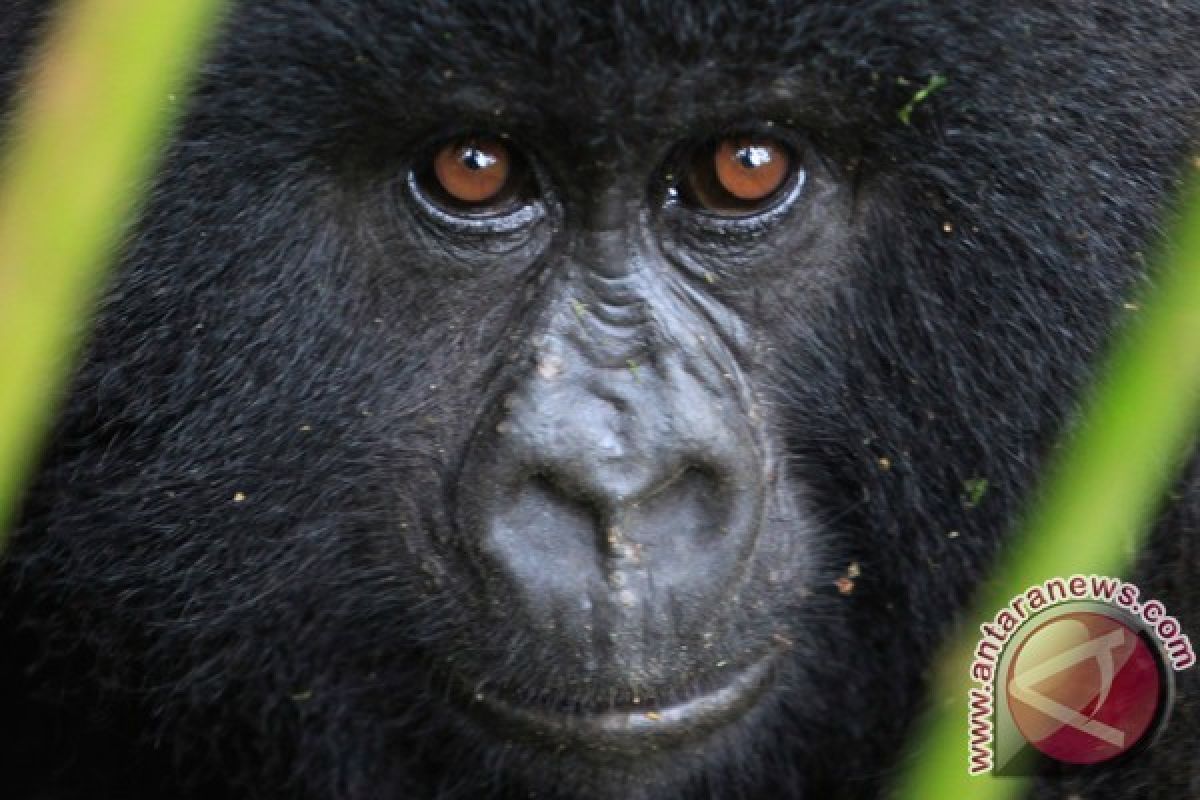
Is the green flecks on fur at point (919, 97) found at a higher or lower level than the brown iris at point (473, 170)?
higher

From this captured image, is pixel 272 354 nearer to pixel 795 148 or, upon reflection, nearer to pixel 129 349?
pixel 129 349

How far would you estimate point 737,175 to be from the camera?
245 centimetres

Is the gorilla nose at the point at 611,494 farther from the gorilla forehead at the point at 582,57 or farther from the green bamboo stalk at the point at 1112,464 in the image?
the green bamboo stalk at the point at 1112,464

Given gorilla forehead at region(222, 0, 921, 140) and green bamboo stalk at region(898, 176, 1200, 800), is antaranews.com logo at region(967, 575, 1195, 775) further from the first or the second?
green bamboo stalk at region(898, 176, 1200, 800)

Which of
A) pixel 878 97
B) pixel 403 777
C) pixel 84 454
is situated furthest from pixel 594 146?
pixel 403 777

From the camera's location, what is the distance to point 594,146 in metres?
2.34

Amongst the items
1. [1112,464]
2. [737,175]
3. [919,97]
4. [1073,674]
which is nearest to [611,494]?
[737,175]

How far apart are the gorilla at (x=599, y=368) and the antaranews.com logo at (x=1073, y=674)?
Result: 89 millimetres

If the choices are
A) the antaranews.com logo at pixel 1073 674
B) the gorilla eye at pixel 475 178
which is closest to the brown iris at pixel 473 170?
the gorilla eye at pixel 475 178

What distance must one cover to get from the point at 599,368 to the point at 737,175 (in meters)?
0.35

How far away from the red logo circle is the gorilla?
10cm

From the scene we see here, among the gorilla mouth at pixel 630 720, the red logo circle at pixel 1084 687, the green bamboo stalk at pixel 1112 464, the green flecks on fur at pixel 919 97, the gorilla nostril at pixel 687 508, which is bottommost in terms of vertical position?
the gorilla mouth at pixel 630 720

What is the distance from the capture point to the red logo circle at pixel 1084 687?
2410mm

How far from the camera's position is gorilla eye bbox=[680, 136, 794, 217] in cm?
243
